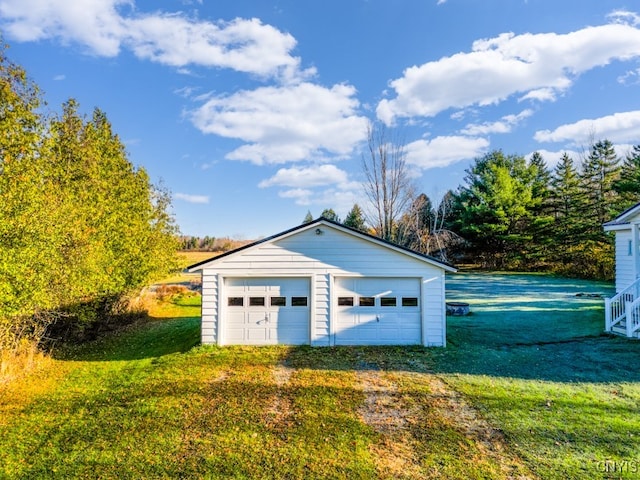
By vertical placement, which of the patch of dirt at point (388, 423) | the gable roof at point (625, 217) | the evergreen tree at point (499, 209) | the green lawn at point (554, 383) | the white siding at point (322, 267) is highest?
the evergreen tree at point (499, 209)

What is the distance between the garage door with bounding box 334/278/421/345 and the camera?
37.3ft

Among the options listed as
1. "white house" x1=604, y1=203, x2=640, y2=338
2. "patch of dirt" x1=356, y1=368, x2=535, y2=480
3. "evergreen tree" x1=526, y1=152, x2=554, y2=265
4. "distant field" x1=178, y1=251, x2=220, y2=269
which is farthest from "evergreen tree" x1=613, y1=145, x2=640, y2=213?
"distant field" x1=178, y1=251, x2=220, y2=269

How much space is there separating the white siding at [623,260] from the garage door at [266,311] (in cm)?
1202

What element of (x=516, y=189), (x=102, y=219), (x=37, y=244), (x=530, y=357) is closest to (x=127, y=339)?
(x=102, y=219)

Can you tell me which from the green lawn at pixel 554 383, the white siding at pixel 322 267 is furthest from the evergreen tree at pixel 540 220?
the white siding at pixel 322 267

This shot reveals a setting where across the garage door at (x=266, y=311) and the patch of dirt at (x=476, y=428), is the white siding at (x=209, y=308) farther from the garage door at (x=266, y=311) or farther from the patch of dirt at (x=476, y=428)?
the patch of dirt at (x=476, y=428)

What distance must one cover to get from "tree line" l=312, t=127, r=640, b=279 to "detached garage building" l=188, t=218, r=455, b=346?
1628 cm

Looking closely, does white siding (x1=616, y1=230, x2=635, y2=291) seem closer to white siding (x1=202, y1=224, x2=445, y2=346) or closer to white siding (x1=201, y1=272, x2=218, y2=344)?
white siding (x1=202, y1=224, x2=445, y2=346)

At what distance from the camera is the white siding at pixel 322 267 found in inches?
444

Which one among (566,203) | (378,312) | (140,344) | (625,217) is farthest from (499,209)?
(140,344)

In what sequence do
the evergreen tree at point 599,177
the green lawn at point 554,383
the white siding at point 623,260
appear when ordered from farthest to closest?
the evergreen tree at point 599,177, the white siding at point 623,260, the green lawn at point 554,383

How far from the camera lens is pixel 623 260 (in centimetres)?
1413

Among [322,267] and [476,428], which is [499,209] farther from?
[476,428]

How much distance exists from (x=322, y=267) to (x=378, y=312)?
2223mm
